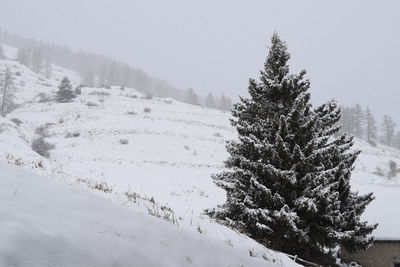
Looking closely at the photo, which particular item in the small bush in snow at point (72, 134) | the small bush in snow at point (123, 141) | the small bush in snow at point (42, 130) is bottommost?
the small bush in snow at point (42, 130)

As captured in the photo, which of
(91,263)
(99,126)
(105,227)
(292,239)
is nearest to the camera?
(91,263)

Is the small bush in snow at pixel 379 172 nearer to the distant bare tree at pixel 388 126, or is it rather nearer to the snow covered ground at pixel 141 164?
the snow covered ground at pixel 141 164

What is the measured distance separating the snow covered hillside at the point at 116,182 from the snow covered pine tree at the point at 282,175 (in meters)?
2.30

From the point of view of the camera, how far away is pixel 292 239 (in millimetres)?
12375

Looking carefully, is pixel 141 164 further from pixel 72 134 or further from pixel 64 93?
pixel 64 93

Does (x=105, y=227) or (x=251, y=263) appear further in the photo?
(x=251, y=263)

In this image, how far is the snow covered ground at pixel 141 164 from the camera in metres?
5.17

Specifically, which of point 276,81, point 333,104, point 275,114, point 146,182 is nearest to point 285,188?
point 275,114

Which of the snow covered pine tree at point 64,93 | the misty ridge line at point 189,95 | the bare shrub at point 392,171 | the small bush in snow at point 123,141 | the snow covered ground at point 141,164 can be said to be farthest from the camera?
the misty ridge line at point 189,95

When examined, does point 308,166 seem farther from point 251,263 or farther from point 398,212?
point 398,212

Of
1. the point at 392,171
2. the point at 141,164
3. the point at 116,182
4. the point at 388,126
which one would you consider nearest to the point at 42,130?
the point at 141,164

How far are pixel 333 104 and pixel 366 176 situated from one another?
109 ft

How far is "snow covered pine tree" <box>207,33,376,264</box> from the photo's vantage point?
12.4 meters

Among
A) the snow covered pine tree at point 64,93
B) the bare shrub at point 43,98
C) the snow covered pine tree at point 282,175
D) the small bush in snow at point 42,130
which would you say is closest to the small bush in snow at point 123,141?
the small bush in snow at point 42,130
